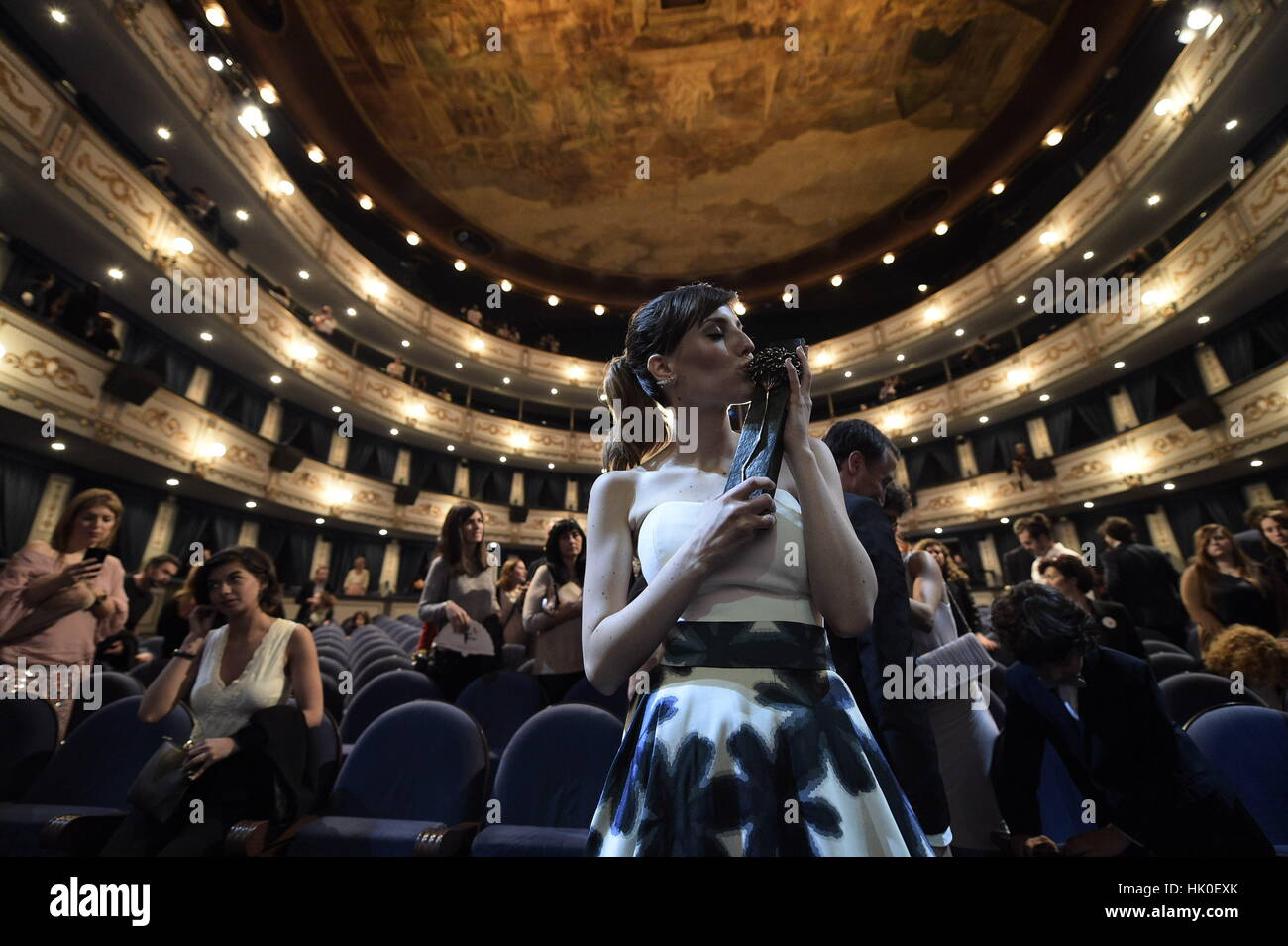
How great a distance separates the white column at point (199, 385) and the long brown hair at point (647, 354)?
1128cm

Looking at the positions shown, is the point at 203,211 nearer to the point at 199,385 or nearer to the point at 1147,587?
the point at 199,385

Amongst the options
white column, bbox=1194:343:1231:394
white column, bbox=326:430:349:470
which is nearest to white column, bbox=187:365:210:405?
white column, bbox=326:430:349:470

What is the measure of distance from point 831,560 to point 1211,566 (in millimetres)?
4498

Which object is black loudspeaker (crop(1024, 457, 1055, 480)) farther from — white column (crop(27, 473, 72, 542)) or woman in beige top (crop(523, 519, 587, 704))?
white column (crop(27, 473, 72, 542))

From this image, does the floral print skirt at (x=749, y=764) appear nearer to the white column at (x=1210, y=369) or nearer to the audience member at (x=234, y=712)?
the audience member at (x=234, y=712)

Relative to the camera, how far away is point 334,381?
11.2 m

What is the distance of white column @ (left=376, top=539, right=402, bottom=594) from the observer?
41.3 ft

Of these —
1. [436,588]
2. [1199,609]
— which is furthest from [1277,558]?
[436,588]

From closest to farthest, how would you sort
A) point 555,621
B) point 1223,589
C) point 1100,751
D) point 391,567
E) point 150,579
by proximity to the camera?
point 1100,751 < point 555,621 < point 1223,589 < point 150,579 < point 391,567

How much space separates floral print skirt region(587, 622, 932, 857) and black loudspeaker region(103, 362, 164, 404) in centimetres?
948

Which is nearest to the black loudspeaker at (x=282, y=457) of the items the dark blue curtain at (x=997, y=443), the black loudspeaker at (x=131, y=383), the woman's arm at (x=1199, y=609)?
the black loudspeaker at (x=131, y=383)

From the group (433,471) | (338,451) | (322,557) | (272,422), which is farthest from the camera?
(433,471)

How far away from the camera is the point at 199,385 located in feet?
31.0
